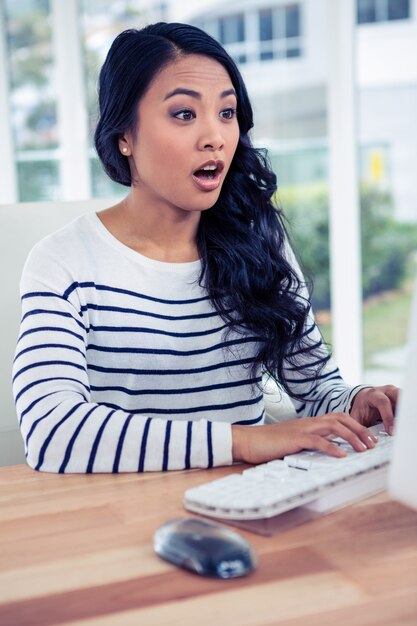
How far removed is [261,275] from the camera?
5.45 ft

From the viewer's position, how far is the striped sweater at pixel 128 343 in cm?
129

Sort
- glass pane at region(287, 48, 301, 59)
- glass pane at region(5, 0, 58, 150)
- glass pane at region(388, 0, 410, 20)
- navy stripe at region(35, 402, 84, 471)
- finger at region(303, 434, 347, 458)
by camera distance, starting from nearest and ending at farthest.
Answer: finger at region(303, 434, 347, 458)
navy stripe at region(35, 402, 84, 471)
glass pane at region(388, 0, 410, 20)
glass pane at region(287, 48, 301, 59)
glass pane at region(5, 0, 58, 150)

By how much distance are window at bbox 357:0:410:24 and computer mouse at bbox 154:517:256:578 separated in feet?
10.3

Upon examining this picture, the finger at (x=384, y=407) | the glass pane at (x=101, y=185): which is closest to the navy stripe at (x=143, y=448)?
the finger at (x=384, y=407)

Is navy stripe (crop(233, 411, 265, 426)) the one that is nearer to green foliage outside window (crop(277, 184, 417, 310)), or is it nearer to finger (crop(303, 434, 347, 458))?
finger (crop(303, 434, 347, 458))

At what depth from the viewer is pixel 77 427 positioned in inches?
45.3

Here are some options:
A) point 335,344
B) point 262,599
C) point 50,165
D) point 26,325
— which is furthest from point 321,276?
point 262,599

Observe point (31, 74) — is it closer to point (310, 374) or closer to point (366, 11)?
point (366, 11)

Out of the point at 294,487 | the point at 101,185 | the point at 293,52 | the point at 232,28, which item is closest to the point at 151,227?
the point at 294,487

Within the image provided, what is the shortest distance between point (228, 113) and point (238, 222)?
0.27 meters

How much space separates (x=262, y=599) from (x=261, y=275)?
1.01 meters

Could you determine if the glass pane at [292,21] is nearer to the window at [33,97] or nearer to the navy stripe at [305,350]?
the window at [33,97]

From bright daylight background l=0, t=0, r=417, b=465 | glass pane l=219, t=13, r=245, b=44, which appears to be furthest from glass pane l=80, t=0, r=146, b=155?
glass pane l=219, t=13, r=245, b=44

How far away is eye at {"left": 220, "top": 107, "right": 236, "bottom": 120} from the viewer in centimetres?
151
